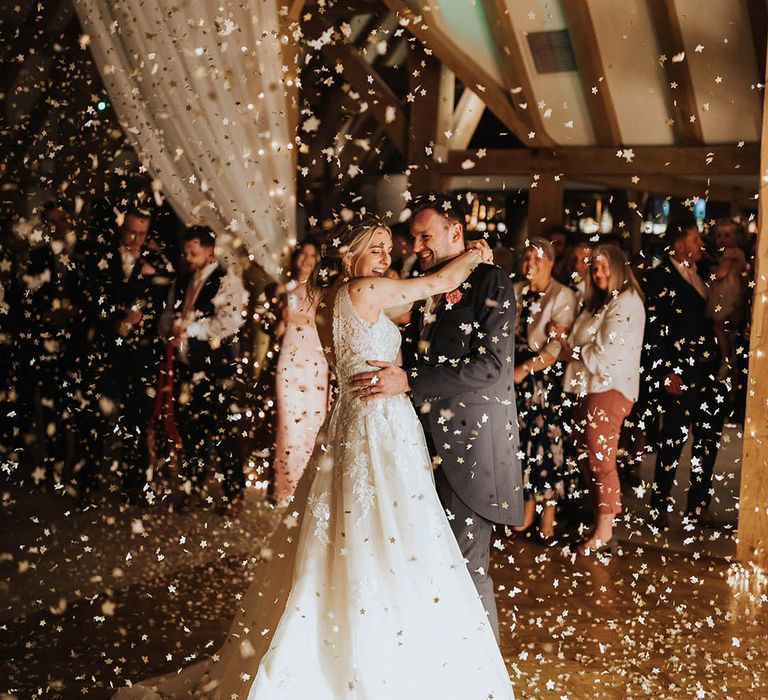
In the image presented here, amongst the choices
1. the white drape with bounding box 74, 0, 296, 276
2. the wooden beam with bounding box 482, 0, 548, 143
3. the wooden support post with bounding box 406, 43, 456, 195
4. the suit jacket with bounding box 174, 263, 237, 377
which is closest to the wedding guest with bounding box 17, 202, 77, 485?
the suit jacket with bounding box 174, 263, 237, 377

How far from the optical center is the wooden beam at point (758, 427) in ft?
15.7

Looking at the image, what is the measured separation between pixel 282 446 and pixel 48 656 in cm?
213

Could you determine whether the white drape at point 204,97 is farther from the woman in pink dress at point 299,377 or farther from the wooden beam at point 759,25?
the wooden beam at point 759,25

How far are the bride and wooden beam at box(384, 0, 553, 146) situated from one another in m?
4.38

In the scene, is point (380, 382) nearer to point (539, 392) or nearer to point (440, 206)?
point (440, 206)

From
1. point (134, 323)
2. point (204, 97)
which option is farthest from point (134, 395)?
point (204, 97)

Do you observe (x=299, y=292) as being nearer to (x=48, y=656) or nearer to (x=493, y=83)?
(x=48, y=656)

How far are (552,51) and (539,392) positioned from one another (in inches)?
119

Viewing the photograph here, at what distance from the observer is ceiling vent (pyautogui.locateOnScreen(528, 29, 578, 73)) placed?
7051mm

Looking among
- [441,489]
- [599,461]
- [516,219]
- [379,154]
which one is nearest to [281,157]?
[599,461]

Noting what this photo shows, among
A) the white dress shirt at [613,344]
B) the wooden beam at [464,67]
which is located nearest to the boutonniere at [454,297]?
the white dress shirt at [613,344]

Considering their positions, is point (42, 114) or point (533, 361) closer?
point (533, 361)

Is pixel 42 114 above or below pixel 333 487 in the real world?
below

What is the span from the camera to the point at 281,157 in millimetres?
5387
